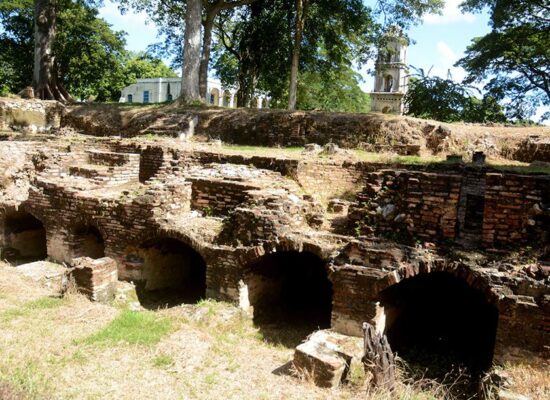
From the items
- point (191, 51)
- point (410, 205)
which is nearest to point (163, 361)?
point (410, 205)

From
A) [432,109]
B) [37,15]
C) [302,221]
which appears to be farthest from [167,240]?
[37,15]

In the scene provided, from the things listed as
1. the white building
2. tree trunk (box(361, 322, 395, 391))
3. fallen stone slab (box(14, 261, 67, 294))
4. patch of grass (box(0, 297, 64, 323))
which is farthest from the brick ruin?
the white building

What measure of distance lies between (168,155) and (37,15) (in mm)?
14022

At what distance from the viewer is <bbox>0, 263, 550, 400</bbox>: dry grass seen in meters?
5.18

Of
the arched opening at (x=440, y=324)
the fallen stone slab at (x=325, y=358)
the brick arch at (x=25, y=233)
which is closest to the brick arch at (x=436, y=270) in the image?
the arched opening at (x=440, y=324)

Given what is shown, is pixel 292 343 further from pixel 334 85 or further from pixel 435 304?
pixel 334 85

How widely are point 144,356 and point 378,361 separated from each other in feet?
10.1

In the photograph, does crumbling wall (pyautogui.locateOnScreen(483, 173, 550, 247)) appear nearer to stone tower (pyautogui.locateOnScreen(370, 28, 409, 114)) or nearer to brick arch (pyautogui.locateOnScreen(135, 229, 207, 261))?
brick arch (pyautogui.locateOnScreen(135, 229, 207, 261))

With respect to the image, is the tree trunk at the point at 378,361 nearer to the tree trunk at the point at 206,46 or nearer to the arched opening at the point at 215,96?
the tree trunk at the point at 206,46

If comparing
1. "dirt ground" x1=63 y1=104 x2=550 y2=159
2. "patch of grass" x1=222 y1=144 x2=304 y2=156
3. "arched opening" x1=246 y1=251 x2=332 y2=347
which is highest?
"dirt ground" x1=63 y1=104 x2=550 y2=159

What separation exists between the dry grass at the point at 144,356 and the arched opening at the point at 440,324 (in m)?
0.92

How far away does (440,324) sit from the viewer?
841cm

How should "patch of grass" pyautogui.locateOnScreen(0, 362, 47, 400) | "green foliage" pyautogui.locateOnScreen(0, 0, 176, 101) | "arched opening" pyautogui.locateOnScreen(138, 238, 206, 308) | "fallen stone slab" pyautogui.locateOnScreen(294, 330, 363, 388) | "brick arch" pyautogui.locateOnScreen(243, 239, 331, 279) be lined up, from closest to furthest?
"patch of grass" pyautogui.locateOnScreen(0, 362, 47, 400) < "fallen stone slab" pyautogui.locateOnScreen(294, 330, 363, 388) < "brick arch" pyautogui.locateOnScreen(243, 239, 331, 279) < "arched opening" pyautogui.locateOnScreen(138, 238, 206, 308) < "green foliage" pyautogui.locateOnScreen(0, 0, 176, 101)

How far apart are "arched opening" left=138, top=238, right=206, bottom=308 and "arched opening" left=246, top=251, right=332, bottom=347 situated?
1.30m
